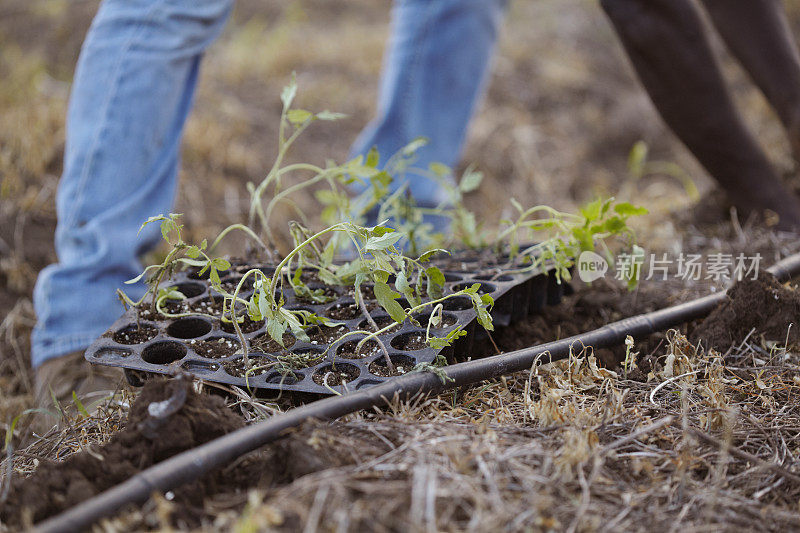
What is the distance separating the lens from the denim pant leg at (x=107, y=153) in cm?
162

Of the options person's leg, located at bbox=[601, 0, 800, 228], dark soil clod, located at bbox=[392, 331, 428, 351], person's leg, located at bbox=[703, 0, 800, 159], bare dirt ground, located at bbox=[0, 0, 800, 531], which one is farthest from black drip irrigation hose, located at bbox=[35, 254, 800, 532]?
person's leg, located at bbox=[703, 0, 800, 159]

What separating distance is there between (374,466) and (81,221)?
45.7 inches

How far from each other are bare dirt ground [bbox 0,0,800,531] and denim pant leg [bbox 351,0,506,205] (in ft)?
1.94

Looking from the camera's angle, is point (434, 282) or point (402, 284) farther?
point (434, 282)

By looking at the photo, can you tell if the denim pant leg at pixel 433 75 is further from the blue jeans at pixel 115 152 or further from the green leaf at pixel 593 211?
the green leaf at pixel 593 211

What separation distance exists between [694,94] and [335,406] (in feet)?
4.37

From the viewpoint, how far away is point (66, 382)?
1634mm

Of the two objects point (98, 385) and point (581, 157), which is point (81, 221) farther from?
point (581, 157)

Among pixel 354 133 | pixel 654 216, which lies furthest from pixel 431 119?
pixel 354 133

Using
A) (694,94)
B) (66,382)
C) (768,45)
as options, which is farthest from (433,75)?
(66,382)

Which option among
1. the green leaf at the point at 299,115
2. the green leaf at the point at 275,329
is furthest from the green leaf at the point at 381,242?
the green leaf at the point at 299,115

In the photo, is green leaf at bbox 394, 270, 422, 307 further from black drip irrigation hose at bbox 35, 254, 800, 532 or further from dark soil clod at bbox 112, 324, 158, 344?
dark soil clod at bbox 112, 324, 158, 344

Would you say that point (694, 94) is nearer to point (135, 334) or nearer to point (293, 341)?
point (293, 341)

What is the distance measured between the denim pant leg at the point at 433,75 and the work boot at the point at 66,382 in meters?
1.21
